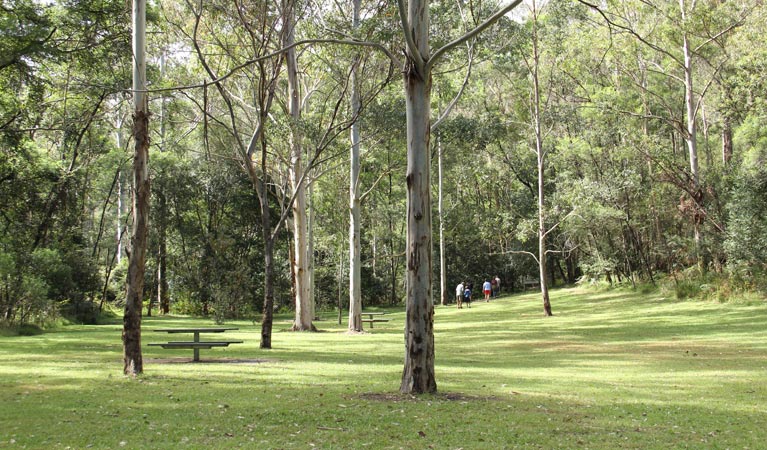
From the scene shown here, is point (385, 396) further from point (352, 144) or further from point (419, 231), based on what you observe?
point (352, 144)

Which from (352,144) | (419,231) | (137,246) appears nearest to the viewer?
(419,231)

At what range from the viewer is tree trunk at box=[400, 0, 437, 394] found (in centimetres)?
884

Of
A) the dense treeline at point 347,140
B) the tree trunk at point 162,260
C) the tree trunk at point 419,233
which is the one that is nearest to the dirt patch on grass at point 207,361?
the dense treeline at point 347,140

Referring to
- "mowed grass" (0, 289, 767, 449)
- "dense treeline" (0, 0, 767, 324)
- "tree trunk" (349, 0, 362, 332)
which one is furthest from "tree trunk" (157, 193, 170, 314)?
"mowed grass" (0, 289, 767, 449)

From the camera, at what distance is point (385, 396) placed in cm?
890

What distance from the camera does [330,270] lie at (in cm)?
4209

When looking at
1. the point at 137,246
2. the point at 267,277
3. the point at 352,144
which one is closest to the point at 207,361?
the point at 267,277

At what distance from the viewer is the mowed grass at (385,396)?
6480 mm

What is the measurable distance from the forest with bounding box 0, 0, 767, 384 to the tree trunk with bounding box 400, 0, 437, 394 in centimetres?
3

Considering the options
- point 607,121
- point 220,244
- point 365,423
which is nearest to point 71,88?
point 220,244

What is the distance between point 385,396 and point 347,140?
18719 millimetres

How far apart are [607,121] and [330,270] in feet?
59.5

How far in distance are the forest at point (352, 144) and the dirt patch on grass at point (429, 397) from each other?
3.00 ft

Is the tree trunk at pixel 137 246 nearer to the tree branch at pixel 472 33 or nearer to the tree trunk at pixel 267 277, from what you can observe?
the tree branch at pixel 472 33
